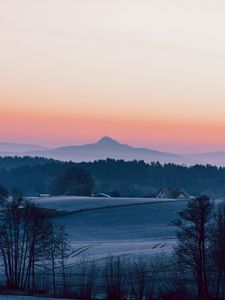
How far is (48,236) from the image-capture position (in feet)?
129

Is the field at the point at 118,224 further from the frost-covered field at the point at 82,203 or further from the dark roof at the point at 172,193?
the dark roof at the point at 172,193

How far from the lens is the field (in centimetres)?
6372

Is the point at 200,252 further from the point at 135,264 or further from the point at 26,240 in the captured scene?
the point at 26,240

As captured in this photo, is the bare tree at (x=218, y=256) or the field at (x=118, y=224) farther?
the field at (x=118, y=224)

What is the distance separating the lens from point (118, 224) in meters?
90.0

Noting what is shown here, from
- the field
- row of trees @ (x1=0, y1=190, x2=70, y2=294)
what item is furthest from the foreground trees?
the field

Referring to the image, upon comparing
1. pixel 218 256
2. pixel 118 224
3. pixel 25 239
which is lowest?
pixel 218 256

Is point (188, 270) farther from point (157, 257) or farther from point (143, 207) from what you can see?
point (143, 207)

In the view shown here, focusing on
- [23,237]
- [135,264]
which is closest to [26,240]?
[23,237]

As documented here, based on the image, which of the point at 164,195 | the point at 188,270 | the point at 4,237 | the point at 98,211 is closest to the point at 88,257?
the point at 4,237

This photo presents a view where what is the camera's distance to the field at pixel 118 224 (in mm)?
63719

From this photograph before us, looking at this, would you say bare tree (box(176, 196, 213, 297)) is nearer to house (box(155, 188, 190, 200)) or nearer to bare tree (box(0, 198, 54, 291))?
bare tree (box(0, 198, 54, 291))

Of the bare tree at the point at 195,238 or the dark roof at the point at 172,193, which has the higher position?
the dark roof at the point at 172,193

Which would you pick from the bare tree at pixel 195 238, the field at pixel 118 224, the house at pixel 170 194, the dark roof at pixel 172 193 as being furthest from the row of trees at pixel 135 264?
the dark roof at pixel 172 193
